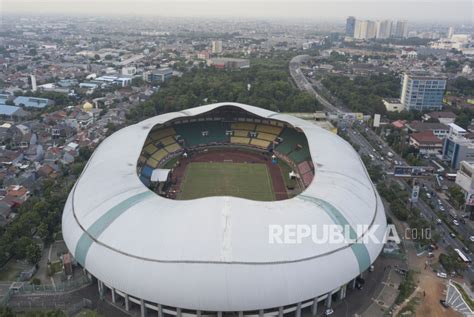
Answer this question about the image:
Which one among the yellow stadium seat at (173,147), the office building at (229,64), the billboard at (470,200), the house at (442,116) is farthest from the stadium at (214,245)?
the office building at (229,64)

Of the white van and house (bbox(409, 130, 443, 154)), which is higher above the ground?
house (bbox(409, 130, 443, 154))

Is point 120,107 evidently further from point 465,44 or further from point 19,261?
point 465,44

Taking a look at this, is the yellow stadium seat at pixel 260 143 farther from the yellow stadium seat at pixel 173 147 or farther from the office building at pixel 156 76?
the office building at pixel 156 76

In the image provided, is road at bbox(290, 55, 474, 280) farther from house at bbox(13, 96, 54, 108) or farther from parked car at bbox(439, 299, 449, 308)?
house at bbox(13, 96, 54, 108)

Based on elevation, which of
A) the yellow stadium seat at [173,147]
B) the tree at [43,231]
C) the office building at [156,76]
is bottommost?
the tree at [43,231]

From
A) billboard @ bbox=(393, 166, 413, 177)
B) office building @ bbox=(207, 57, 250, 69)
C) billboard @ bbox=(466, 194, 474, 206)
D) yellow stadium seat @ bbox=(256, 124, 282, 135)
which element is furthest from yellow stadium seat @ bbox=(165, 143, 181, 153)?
office building @ bbox=(207, 57, 250, 69)

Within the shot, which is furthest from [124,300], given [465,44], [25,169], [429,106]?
[465,44]
